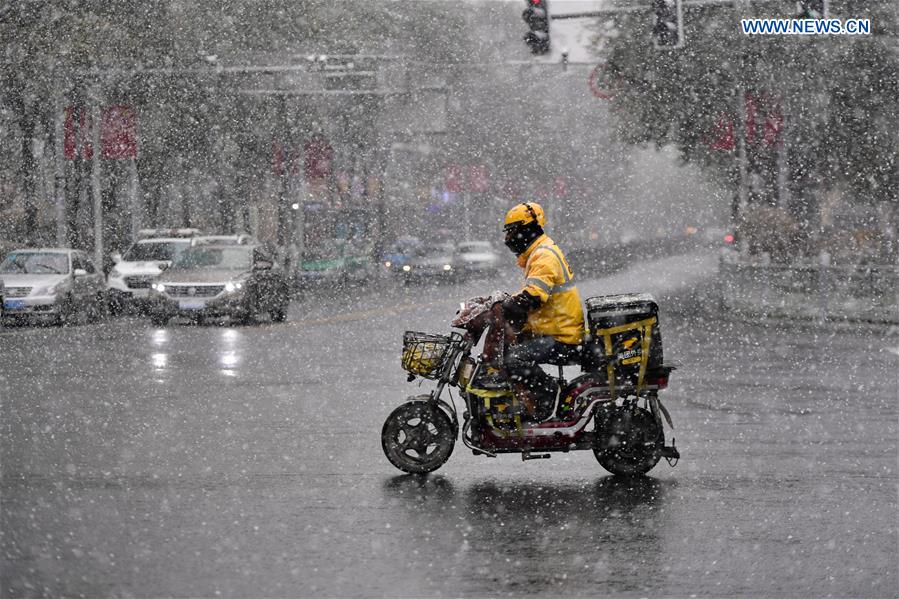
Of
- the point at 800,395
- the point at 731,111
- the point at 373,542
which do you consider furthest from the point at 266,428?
the point at 731,111

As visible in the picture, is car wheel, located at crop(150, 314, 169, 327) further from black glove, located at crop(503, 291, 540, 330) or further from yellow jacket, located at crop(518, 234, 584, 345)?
black glove, located at crop(503, 291, 540, 330)

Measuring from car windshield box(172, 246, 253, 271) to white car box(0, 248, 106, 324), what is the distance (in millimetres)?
2067

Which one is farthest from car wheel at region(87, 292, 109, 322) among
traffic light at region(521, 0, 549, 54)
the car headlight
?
traffic light at region(521, 0, 549, 54)

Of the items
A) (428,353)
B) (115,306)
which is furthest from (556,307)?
(115,306)

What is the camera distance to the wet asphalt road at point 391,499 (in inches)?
267

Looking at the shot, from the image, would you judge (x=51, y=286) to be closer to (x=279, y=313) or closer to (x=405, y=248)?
(x=279, y=313)

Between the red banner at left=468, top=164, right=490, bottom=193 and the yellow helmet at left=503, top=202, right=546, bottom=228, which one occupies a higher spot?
the red banner at left=468, top=164, right=490, bottom=193

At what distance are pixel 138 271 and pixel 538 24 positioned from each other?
39.4 feet

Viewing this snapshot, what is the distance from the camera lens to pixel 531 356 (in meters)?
9.31

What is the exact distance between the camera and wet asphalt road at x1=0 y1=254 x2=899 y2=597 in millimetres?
6777

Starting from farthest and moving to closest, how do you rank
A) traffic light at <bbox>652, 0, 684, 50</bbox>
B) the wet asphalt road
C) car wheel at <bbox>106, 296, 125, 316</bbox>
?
car wheel at <bbox>106, 296, 125, 316</bbox>, traffic light at <bbox>652, 0, 684, 50</bbox>, the wet asphalt road

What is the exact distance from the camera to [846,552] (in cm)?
738

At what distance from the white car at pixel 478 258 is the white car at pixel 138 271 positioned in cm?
2520

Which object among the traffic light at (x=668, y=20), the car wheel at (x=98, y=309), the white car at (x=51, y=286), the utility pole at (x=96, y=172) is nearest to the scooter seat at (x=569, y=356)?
the traffic light at (x=668, y=20)
